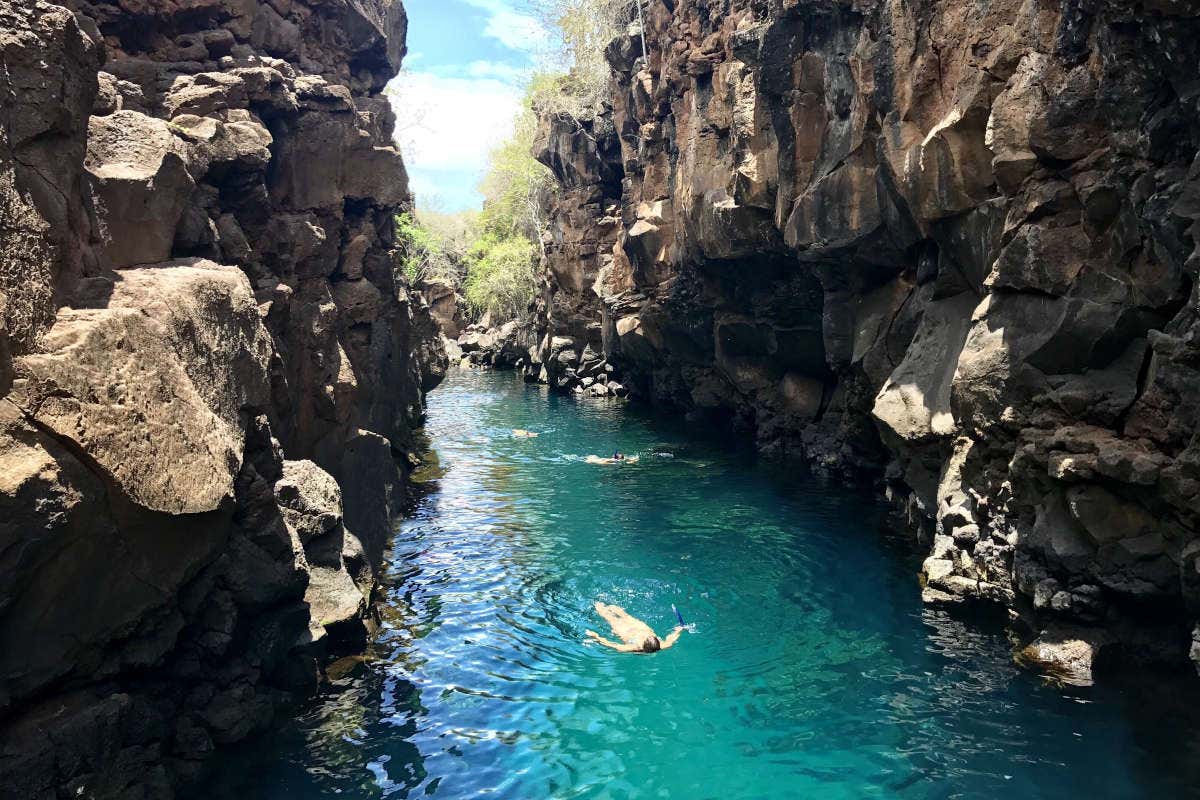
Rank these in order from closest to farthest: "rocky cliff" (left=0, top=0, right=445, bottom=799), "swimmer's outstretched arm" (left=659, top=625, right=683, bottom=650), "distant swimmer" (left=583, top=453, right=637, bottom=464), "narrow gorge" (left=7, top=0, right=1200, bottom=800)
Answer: "rocky cliff" (left=0, top=0, right=445, bottom=799)
"narrow gorge" (left=7, top=0, right=1200, bottom=800)
"swimmer's outstretched arm" (left=659, top=625, right=683, bottom=650)
"distant swimmer" (left=583, top=453, right=637, bottom=464)

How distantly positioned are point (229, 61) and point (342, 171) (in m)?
3.21

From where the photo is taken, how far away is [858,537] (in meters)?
18.5

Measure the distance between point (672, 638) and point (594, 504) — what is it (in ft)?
30.2

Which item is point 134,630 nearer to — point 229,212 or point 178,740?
point 178,740

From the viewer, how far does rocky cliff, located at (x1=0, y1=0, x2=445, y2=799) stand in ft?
22.9

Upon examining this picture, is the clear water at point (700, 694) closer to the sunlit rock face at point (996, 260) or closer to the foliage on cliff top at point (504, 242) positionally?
the sunlit rock face at point (996, 260)

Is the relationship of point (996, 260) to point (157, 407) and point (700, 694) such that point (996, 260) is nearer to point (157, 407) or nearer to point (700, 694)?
point (700, 694)

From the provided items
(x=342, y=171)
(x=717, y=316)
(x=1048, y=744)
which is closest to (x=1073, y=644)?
(x=1048, y=744)

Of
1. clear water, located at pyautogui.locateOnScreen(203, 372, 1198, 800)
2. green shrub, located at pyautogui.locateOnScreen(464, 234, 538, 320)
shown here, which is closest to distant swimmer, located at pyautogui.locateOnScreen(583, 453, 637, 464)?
clear water, located at pyautogui.locateOnScreen(203, 372, 1198, 800)

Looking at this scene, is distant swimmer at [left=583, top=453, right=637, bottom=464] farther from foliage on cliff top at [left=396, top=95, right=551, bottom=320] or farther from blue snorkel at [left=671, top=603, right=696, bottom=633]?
foliage on cliff top at [left=396, top=95, right=551, bottom=320]

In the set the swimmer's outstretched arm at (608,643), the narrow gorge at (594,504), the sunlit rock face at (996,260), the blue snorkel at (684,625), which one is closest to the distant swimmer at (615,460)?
the sunlit rock face at (996,260)

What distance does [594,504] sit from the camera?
22578 millimetres

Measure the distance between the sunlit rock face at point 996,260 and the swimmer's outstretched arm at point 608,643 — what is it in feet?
16.9

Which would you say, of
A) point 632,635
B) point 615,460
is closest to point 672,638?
point 632,635
